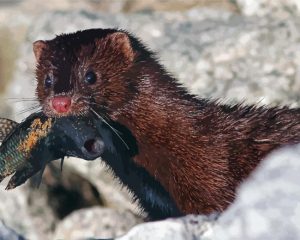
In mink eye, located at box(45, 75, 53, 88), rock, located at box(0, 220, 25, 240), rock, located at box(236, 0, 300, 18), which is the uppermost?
mink eye, located at box(45, 75, 53, 88)

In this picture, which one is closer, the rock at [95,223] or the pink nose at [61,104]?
the pink nose at [61,104]

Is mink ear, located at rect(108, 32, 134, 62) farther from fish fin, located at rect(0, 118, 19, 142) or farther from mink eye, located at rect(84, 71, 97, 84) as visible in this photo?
fish fin, located at rect(0, 118, 19, 142)

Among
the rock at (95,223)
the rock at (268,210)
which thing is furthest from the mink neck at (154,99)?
the rock at (95,223)

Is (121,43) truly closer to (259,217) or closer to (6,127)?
(6,127)

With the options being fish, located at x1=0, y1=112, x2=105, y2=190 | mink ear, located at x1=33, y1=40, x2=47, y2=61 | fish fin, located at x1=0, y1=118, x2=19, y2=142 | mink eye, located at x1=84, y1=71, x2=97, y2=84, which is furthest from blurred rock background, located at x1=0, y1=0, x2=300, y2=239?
fish, located at x1=0, y1=112, x2=105, y2=190

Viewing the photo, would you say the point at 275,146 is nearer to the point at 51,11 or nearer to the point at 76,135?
the point at 76,135

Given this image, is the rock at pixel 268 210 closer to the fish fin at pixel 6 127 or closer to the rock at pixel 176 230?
the rock at pixel 176 230
